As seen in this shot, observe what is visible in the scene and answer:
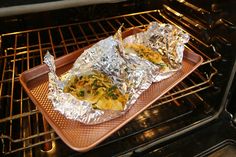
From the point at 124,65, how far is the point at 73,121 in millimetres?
287

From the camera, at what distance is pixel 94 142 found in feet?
1.91

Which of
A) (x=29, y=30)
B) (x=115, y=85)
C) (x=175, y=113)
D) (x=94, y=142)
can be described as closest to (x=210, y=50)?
(x=175, y=113)

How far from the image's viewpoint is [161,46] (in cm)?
91

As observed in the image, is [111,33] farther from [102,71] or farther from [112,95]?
[112,95]

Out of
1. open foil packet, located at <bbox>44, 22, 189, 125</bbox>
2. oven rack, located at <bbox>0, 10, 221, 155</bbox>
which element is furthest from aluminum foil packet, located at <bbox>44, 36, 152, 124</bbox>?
oven rack, located at <bbox>0, 10, 221, 155</bbox>

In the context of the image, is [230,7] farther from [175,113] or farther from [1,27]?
[1,27]

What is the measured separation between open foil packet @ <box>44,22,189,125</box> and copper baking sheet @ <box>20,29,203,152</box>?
0.07ft

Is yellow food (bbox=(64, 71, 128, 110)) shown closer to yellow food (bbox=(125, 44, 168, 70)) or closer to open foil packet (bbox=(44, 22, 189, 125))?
open foil packet (bbox=(44, 22, 189, 125))

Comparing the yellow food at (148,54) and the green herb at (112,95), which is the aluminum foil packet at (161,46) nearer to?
the yellow food at (148,54)

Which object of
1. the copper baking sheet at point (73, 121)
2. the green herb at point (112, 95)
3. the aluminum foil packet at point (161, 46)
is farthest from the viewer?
the aluminum foil packet at point (161, 46)

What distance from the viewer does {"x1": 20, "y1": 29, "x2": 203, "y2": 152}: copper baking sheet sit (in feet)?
1.95

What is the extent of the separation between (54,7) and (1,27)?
0.39 meters

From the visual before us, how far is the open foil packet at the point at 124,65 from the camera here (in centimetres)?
66

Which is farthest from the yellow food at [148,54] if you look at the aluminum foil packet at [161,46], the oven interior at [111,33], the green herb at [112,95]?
the green herb at [112,95]
